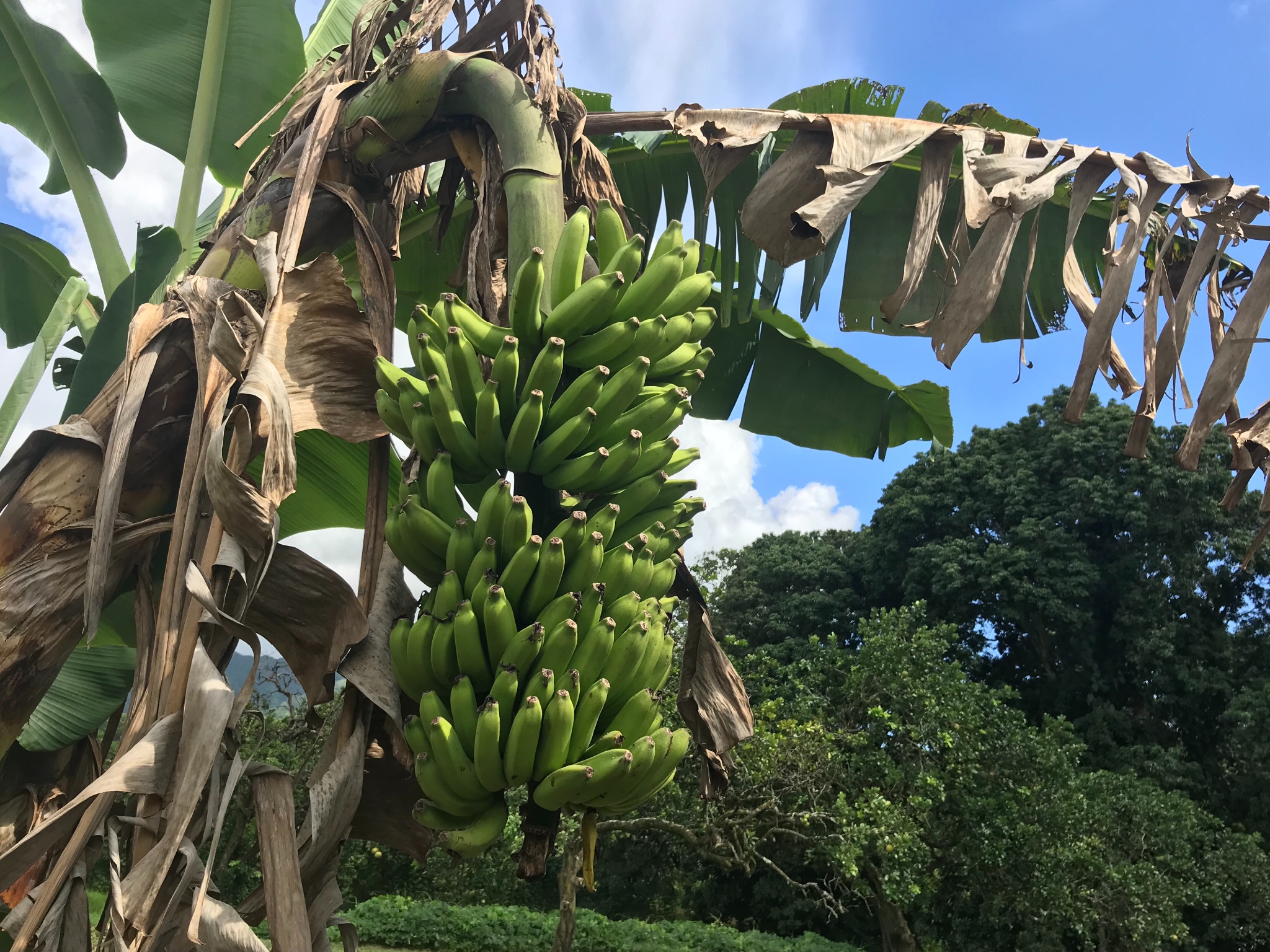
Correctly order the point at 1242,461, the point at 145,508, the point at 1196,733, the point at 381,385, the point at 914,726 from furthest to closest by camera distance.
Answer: the point at 1196,733
the point at 914,726
the point at 1242,461
the point at 145,508
the point at 381,385

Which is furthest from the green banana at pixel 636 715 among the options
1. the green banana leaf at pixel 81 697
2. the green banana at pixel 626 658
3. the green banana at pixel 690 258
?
the green banana leaf at pixel 81 697

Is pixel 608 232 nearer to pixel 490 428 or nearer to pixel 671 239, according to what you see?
pixel 671 239

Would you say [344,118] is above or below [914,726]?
below

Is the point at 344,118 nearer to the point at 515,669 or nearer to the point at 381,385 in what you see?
the point at 381,385

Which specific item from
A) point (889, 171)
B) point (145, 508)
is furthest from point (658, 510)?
point (889, 171)

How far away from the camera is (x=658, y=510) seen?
63.5 inches

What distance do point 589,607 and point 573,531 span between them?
4.8 inches

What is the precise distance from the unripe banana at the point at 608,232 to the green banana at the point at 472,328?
363 millimetres

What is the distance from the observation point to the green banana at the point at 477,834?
1.39 meters

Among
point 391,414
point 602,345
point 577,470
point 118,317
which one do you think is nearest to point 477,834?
point 577,470

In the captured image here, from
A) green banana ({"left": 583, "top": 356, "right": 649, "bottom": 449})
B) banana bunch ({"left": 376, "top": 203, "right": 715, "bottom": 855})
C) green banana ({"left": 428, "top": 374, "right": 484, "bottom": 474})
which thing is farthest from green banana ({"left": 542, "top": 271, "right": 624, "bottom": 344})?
green banana ({"left": 428, "top": 374, "right": 484, "bottom": 474})

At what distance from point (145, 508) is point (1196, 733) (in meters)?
15.4

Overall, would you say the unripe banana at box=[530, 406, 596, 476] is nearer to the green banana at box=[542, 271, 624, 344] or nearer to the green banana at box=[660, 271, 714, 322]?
the green banana at box=[542, 271, 624, 344]

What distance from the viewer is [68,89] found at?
286 cm
